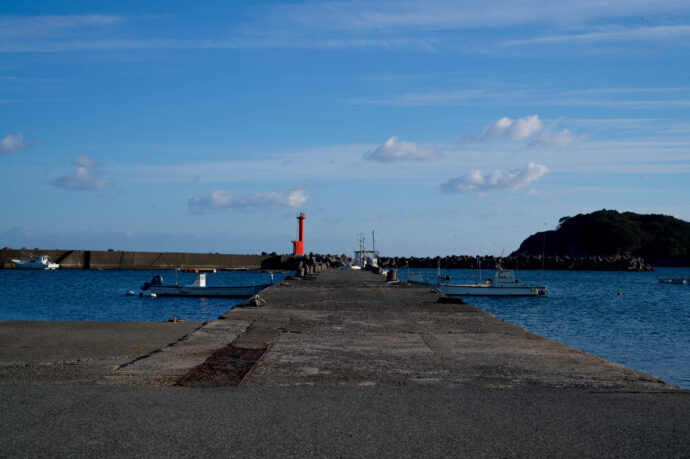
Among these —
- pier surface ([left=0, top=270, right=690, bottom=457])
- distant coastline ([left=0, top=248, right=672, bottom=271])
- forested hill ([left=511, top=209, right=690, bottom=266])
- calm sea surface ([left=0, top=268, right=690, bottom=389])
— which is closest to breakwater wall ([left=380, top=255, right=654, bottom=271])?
distant coastline ([left=0, top=248, right=672, bottom=271])

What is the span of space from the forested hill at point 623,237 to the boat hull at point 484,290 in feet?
361

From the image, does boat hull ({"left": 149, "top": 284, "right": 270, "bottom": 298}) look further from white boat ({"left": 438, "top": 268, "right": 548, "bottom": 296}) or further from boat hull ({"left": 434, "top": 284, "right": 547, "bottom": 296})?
white boat ({"left": 438, "top": 268, "right": 548, "bottom": 296})

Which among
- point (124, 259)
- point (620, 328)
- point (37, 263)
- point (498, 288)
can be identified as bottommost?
point (620, 328)

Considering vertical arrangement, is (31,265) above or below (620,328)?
above

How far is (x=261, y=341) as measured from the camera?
37.8ft

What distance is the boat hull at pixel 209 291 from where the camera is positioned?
134ft

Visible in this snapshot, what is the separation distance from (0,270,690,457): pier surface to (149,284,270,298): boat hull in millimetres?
28218

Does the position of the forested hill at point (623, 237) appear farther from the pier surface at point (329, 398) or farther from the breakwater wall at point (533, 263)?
the pier surface at point (329, 398)

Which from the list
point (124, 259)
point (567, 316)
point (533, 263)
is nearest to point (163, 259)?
point (124, 259)

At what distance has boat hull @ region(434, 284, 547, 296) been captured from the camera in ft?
142

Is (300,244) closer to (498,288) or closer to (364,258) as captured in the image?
(364,258)

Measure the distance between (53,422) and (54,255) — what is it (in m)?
105

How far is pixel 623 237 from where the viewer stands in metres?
154

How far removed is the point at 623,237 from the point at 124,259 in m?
110
